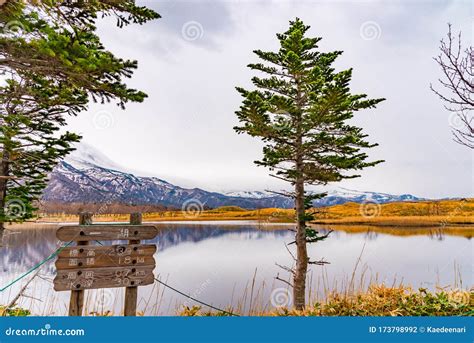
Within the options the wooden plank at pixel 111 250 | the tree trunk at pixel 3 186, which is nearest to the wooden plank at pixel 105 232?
the wooden plank at pixel 111 250

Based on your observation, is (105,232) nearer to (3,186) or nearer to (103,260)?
(103,260)

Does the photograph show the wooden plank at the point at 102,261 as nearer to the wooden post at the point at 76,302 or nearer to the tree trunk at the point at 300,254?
the wooden post at the point at 76,302

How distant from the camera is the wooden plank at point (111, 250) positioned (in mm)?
4082

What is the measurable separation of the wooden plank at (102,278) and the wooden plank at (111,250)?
0.67 feet

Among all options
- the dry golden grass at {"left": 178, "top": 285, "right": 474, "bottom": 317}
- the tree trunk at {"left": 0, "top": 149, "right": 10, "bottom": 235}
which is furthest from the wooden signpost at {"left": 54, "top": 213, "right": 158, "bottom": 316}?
the tree trunk at {"left": 0, "top": 149, "right": 10, "bottom": 235}

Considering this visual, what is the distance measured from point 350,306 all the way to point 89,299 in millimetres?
5035

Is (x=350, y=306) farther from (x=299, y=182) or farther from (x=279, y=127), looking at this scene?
(x=279, y=127)

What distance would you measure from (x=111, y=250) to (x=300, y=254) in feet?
15.3

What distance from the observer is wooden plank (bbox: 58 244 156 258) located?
161 inches

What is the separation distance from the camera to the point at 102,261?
4246 mm

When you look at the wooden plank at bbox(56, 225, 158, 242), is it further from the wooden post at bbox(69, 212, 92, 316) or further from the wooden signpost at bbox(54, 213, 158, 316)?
the wooden post at bbox(69, 212, 92, 316)

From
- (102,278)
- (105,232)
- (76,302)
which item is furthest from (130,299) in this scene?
(105,232)

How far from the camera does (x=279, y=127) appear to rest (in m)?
7.63

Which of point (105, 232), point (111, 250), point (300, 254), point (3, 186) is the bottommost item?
point (300, 254)
